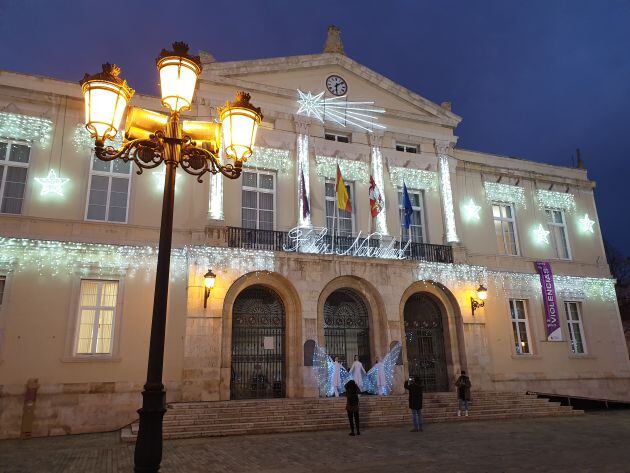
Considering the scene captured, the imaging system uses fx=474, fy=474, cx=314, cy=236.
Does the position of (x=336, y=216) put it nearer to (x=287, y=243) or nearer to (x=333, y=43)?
(x=287, y=243)

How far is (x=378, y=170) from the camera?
61.3 ft

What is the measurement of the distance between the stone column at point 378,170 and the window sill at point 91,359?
994 centimetres

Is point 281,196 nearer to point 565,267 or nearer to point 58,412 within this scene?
point 58,412

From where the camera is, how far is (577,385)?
19.0 metres

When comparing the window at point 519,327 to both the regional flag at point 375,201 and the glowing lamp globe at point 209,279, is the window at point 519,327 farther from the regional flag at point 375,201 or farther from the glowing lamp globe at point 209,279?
the glowing lamp globe at point 209,279

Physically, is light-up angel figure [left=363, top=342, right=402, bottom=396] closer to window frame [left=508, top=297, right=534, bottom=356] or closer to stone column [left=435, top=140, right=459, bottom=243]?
stone column [left=435, top=140, right=459, bottom=243]

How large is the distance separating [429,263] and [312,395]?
6.61 m

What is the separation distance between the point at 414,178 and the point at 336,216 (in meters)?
4.01

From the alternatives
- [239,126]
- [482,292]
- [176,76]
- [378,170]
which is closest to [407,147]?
[378,170]

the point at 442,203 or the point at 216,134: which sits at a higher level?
the point at 442,203

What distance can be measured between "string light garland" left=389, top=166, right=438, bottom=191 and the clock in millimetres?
3723

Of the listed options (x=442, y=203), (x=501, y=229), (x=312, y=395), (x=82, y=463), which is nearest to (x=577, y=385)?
(x=501, y=229)

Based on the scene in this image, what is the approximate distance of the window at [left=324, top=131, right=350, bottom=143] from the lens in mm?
18953

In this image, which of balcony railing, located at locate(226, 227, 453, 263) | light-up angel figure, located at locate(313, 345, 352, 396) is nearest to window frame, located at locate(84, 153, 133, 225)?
balcony railing, located at locate(226, 227, 453, 263)
